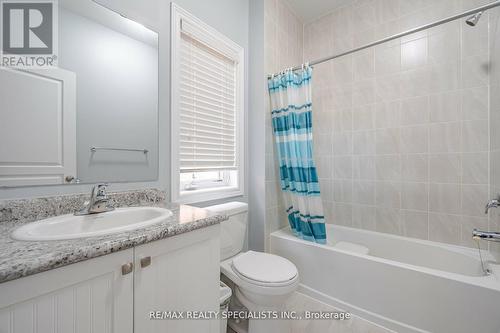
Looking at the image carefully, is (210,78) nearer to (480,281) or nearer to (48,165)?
(48,165)

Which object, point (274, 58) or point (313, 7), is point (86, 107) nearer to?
point (274, 58)

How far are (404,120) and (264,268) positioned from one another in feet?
5.92

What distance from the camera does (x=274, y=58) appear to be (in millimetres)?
1957

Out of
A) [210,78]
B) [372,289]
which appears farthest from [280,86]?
[372,289]

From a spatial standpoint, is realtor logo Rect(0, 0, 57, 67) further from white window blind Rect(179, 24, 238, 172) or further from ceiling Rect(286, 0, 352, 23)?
ceiling Rect(286, 0, 352, 23)

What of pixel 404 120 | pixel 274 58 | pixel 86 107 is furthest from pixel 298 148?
pixel 86 107

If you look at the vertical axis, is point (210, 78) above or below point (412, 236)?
above

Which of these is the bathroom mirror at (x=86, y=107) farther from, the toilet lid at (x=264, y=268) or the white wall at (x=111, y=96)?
the toilet lid at (x=264, y=268)

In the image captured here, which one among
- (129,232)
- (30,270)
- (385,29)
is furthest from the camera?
(385,29)

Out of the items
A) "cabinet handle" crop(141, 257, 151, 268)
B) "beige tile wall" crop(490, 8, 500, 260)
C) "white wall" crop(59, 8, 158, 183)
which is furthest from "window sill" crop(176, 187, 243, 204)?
"beige tile wall" crop(490, 8, 500, 260)

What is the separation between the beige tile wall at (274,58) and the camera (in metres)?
1.88

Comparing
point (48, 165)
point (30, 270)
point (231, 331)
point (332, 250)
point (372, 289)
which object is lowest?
point (231, 331)

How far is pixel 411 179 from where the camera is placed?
183 cm

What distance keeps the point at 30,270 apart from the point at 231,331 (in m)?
1.39
